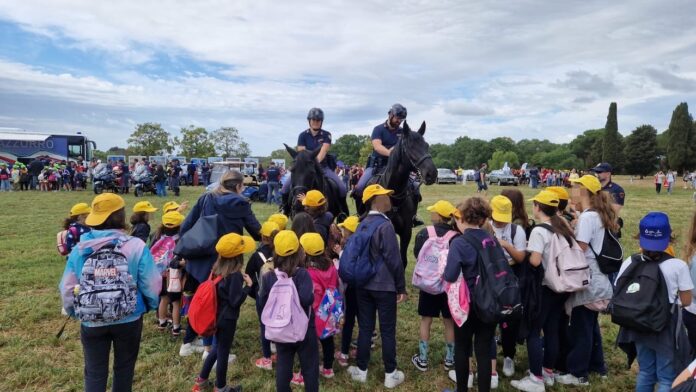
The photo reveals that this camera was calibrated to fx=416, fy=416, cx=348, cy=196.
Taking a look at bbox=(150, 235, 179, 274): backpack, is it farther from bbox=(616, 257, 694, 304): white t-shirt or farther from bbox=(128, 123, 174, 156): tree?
bbox=(128, 123, 174, 156): tree

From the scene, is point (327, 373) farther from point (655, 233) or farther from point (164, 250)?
point (655, 233)

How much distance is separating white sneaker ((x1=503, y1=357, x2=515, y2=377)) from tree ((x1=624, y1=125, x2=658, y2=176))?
196 ft

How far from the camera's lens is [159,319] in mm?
5660

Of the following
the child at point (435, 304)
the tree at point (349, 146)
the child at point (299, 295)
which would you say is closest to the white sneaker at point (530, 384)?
the child at point (435, 304)

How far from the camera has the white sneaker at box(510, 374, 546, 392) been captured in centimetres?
423

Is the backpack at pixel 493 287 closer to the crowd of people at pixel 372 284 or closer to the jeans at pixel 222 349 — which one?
the crowd of people at pixel 372 284

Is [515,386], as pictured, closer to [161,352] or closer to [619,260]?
[619,260]

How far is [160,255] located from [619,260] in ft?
17.1

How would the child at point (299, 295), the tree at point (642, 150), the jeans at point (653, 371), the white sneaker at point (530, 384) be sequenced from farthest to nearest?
the tree at point (642, 150)
the white sneaker at point (530, 384)
the child at point (299, 295)
the jeans at point (653, 371)

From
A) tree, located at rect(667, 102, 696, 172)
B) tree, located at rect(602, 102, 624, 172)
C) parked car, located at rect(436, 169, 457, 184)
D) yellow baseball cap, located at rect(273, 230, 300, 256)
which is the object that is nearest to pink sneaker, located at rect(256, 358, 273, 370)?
yellow baseball cap, located at rect(273, 230, 300, 256)

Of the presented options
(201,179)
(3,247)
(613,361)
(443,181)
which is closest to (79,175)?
(201,179)

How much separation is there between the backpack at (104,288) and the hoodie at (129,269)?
6 cm

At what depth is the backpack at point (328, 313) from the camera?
4.02 meters

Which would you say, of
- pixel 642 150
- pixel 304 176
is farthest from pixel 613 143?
pixel 304 176
